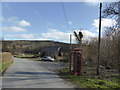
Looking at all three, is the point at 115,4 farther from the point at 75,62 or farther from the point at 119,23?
the point at 75,62

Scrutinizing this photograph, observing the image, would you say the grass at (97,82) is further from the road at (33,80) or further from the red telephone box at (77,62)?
the red telephone box at (77,62)

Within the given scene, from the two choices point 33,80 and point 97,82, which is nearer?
point 97,82

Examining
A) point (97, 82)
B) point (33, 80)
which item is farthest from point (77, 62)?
point (33, 80)

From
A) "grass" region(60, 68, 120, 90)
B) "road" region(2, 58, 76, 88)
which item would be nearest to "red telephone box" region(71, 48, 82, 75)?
"road" region(2, 58, 76, 88)

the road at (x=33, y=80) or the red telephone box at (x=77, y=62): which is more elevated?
the red telephone box at (x=77, y=62)

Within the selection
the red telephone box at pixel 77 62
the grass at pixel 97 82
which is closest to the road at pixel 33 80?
the grass at pixel 97 82

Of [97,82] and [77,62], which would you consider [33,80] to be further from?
[77,62]

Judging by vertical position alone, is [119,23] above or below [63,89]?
above

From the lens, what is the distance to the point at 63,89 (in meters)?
9.59

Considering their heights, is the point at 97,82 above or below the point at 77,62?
below

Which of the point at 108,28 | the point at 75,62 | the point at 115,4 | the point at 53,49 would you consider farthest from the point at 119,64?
the point at 53,49

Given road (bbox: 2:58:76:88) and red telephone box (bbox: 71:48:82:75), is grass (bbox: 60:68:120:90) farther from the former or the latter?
red telephone box (bbox: 71:48:82:75)

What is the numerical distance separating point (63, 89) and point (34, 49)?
Result: 8311 cm

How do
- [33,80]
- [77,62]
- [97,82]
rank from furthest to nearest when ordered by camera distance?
1. [77,62]
2. [33,80]
3. [97,82]
